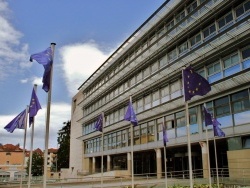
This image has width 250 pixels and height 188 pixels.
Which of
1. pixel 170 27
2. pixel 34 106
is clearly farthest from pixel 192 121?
pixel 34 106

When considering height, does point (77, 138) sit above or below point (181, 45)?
below

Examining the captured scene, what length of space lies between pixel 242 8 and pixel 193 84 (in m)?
15.2

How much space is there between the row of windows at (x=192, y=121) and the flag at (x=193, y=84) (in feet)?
39.7

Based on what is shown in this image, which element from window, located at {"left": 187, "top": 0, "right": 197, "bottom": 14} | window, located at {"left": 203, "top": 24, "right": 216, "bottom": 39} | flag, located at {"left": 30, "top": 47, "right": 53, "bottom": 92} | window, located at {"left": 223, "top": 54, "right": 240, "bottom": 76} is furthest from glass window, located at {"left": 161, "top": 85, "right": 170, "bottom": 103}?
flag, located at {"left": 30, "top": 47, "right": 53, "bottom": 92}

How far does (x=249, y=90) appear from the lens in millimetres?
23594

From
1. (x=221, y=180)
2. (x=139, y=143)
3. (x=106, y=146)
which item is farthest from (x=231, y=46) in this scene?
(x=106, y=146)

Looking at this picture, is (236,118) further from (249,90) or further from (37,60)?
(37,60)

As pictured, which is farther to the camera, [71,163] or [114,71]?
[71,163]

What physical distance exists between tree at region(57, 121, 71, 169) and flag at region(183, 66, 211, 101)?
7441 centimetres

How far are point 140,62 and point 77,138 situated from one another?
29.9m

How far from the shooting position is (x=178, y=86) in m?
32.2

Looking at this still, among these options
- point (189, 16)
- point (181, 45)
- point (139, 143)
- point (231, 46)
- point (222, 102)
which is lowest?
point (139, 143)

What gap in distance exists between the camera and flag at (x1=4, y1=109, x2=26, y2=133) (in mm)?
19044

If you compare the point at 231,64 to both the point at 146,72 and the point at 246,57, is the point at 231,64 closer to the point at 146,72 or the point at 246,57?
the point at 246,57
